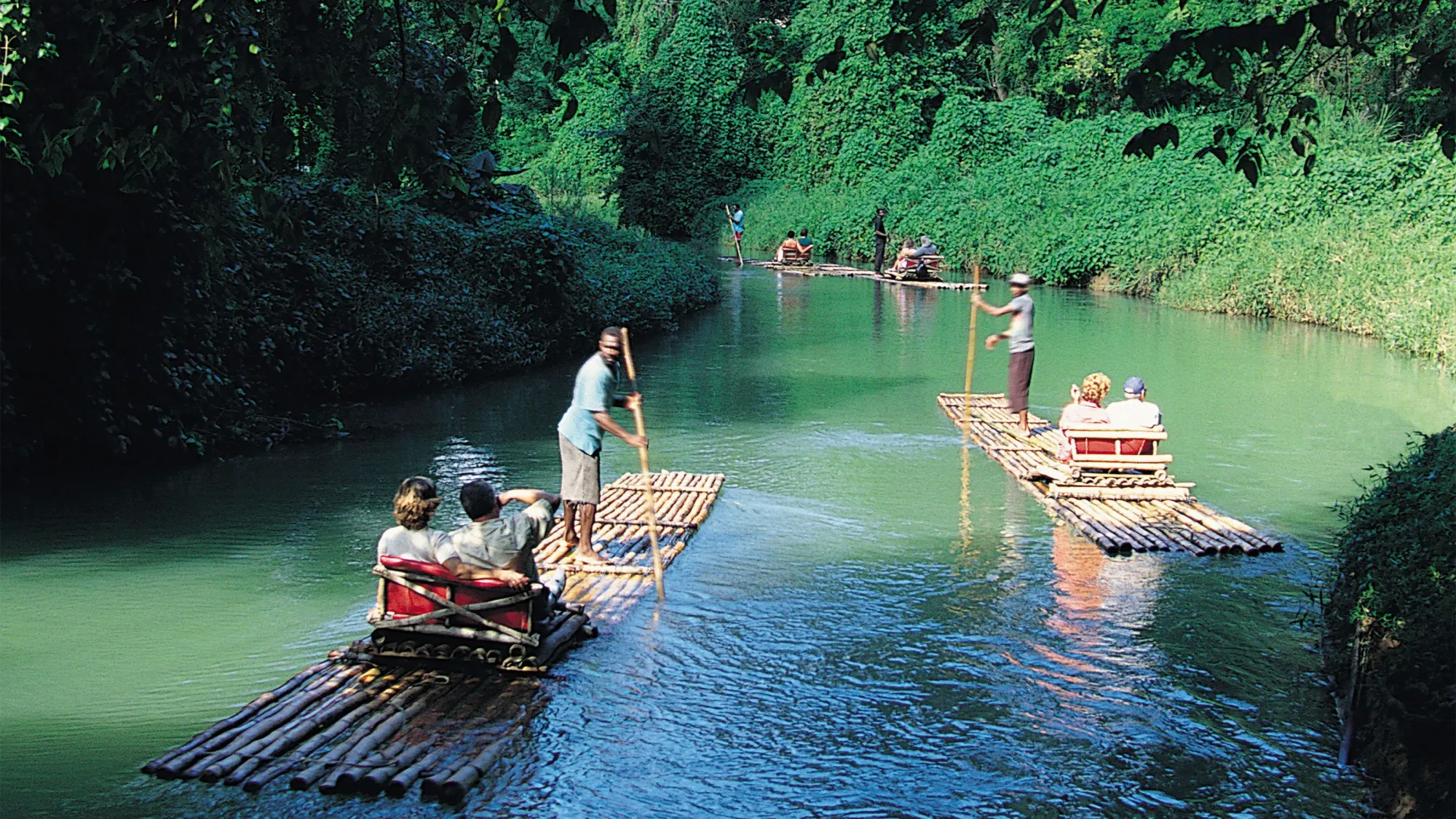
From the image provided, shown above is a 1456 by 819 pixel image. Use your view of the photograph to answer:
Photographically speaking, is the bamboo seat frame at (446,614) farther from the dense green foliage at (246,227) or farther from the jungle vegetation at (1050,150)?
the jungle vegetation at (1050,150)

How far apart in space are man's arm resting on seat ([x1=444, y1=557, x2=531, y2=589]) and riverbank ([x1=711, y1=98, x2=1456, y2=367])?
53.3 ft

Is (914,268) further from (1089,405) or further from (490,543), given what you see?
(490,543)

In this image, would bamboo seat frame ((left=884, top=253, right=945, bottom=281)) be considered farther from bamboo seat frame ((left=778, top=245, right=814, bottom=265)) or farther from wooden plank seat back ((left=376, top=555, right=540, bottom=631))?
wooden plank seat back ((left=376, top=555, right=540, bottom=631))

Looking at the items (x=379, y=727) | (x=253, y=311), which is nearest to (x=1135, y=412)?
(x=379, y=727)

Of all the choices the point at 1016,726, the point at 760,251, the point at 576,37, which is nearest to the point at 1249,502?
the point at 1016,726

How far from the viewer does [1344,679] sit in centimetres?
855

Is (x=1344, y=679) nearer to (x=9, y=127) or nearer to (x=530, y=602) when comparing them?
(x=530, y=602)

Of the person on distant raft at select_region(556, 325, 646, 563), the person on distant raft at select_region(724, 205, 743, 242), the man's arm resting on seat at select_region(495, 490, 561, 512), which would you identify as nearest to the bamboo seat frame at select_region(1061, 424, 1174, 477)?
the person on distant raft at select_region(556, 325, 646, 563)

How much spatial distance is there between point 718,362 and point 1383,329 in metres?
12.0

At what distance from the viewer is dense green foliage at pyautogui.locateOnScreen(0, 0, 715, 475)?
21.5ft

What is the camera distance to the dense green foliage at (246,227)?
655cm

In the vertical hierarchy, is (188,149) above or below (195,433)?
above

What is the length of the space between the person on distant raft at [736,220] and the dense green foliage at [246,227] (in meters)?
22.5

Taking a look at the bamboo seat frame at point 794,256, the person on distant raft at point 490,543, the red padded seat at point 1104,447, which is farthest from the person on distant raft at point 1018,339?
the bamboo seat frame at point 794,256
